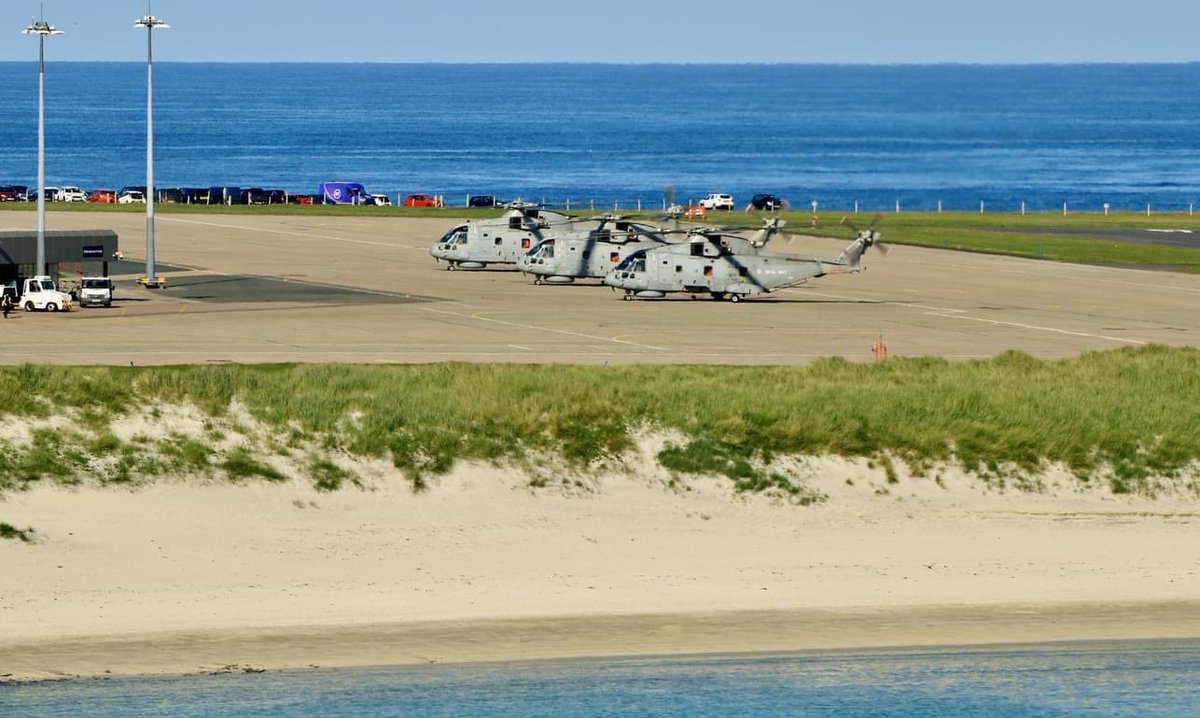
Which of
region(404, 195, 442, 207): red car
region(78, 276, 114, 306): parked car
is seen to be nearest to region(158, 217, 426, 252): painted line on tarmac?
region(404, 195, 442, 207): red car

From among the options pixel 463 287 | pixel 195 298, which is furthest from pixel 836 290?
pixel 195 298

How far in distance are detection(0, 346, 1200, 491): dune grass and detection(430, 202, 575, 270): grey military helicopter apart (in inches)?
2179

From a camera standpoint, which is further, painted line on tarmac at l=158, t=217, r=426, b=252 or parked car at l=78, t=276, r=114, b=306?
painted line on tarmac at l=158, t=217, r=426, b=252

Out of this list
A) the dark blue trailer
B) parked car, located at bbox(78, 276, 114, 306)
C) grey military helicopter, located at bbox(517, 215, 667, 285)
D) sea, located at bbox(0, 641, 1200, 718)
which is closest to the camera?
sea, located at bbox(0, 641, 1200, 718)

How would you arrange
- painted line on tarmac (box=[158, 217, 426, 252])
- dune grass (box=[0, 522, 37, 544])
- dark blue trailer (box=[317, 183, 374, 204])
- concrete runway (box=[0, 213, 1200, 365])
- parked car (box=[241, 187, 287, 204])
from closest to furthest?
dune grass (box=[0, 522, 37, 544]), concrete runway (box=[0, 213, 1200, 365]), painted line on tarmac (box=[158, 217, 426, 252]), parked car (box=[241, 187, 287, 204]), dark blue trailer (box=[317, 183, 374, 204])

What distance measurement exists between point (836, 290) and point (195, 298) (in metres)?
33.0

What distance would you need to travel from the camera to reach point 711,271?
86.6 meters

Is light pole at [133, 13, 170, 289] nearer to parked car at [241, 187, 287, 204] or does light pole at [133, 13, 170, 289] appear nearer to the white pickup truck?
the white pickup truck


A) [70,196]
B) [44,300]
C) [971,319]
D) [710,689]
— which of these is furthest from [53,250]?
[70,196]

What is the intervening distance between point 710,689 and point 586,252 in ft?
209

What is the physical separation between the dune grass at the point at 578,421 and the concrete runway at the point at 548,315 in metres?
17.0

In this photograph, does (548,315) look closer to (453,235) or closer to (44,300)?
(44,300)

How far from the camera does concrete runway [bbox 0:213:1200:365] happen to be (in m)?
64.7

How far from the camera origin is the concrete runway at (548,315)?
64.7 m
